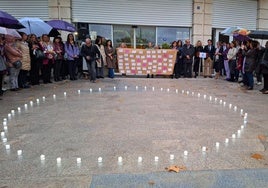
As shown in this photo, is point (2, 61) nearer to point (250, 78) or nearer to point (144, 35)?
point (250, 78)

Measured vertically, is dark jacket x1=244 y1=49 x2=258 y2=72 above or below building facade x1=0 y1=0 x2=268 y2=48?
below

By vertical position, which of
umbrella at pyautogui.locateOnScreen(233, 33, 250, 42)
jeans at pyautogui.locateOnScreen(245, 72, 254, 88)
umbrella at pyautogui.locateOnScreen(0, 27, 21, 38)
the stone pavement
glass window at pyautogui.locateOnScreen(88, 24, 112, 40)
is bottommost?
the stone pavement

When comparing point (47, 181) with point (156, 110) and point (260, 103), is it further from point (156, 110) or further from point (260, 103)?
point (260, 103)

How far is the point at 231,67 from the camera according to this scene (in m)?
12.8

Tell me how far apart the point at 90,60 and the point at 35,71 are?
223 centimetres

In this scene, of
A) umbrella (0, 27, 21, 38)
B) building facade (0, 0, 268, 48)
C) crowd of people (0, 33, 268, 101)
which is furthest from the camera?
building facade (0, 0, 268, 48)

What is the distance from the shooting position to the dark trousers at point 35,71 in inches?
422

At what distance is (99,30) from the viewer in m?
16.5

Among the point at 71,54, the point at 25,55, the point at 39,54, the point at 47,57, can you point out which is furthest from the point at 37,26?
the point at 25,55

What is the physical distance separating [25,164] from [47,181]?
636mm

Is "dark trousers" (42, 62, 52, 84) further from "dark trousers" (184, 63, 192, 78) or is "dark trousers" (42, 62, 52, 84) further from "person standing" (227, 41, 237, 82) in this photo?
"person standing" (227, 41, 237, 82)

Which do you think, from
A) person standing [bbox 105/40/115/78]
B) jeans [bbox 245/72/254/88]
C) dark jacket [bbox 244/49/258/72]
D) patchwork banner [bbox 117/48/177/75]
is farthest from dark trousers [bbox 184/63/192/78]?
dark jacket [bbox 244/49/258/72]

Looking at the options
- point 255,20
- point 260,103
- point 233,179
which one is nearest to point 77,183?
point 233,179

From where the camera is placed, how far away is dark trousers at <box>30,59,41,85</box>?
10719 mm
